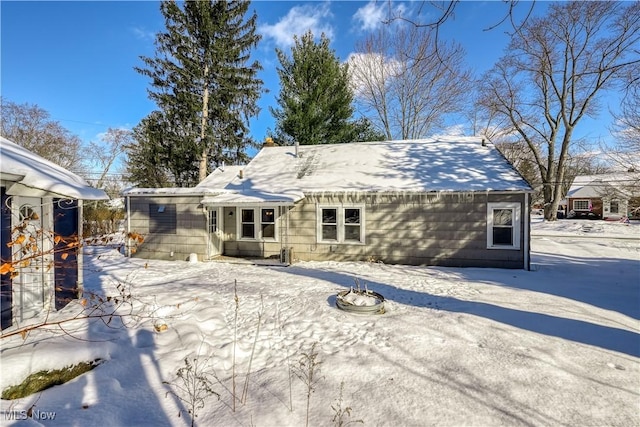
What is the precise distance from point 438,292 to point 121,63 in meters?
21.0

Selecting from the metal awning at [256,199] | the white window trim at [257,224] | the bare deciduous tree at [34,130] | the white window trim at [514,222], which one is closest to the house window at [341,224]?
the metal awning at [256,199]

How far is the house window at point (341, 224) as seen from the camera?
10.2 m

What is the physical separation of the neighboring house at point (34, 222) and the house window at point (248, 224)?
228 inches

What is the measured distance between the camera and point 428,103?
21.8 metres

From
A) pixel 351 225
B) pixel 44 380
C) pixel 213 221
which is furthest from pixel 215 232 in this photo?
pixel 44 380

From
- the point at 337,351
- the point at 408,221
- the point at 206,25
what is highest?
the point at 206,25

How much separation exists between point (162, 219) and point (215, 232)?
6.20 feet

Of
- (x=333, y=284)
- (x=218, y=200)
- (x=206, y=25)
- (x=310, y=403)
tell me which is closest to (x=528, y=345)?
(x=310, y=403)

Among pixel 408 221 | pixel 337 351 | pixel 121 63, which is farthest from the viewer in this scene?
pixel 121 63

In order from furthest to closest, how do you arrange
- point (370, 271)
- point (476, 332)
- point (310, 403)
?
1. point (370, 271)
2. point (476, 332)
3. point (310, 403)

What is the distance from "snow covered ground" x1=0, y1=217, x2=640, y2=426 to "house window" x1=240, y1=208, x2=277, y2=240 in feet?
13.7

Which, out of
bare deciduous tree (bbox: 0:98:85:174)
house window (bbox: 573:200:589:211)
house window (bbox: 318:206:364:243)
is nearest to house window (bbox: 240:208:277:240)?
house window (bbox: 318:206:364:243)

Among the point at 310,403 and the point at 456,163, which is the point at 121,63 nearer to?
the point at 456,163

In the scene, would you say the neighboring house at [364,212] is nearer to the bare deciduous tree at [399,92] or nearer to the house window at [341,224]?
the house window at [341,224]
